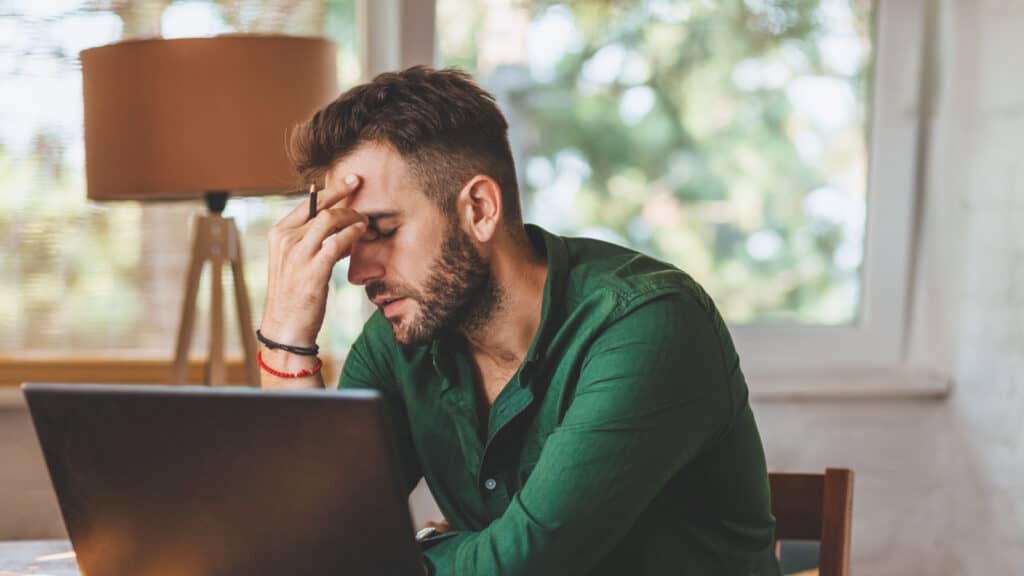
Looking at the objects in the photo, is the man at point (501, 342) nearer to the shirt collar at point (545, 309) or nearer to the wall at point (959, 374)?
the shirt collar at point (545, 309)

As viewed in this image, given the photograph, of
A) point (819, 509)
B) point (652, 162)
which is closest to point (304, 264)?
point (819, 509)

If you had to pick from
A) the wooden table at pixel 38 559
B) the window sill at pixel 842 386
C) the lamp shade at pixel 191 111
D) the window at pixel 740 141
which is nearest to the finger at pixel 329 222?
the wooden table at pixel 38 559

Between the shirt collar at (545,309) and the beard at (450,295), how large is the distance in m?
0.04

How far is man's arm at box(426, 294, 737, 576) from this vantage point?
115cm

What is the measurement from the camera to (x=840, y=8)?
262cm

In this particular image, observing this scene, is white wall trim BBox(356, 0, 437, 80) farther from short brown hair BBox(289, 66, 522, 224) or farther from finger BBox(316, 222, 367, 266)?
finger BBox(316, 222, 367, 266)

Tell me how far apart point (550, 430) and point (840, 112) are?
161 cm

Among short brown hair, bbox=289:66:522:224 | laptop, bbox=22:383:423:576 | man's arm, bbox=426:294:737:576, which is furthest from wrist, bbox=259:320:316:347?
laptop, bbox=22:383:423:576

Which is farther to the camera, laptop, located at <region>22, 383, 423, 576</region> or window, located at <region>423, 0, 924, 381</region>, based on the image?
window, located at <region>423, 0, 924, 381</region>

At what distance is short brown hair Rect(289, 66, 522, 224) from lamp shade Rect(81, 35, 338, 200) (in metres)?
0.51

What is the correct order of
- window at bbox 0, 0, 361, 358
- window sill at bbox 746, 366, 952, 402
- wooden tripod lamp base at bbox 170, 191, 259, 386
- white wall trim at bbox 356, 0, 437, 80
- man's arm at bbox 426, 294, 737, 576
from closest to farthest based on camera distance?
man's arm at bbox 426, 294, 737, 576 < wooden tripod lamp base at bbox 170, 191, 259, 386 < window at bbox 0, 0, 361, 358 < white wall trim at bbox 356, 0, 437, 80 < window sill at bbox 746, 366, 952, 402

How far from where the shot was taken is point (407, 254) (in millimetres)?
1378

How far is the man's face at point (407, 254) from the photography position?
4.50 feet

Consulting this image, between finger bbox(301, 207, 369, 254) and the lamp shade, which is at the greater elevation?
the lamp shade
